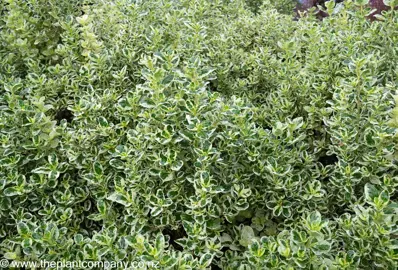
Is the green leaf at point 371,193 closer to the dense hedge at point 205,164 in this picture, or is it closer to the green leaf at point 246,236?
the dense hedge at point 205,164

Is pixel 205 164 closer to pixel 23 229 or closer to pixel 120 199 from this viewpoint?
pixel 120 199

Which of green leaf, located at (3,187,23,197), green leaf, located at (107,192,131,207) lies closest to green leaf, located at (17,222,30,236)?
green leaf, located at (3,187,23,197)

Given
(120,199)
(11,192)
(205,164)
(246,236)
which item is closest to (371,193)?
(246,236)

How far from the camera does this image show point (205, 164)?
160cm

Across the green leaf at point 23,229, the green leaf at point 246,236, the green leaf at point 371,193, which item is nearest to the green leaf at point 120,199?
the green leaf at point 23,229

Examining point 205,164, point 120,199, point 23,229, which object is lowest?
point 23,229

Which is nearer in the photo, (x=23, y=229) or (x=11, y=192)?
(x=23, y=229)

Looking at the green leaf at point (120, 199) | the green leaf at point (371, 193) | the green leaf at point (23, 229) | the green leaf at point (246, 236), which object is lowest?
the green leaf at point (23, 229)

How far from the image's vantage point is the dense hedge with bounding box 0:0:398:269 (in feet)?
4.88

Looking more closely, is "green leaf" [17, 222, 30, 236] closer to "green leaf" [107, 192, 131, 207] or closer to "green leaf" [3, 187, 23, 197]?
"green leaf" [3, 187, 23, 197]

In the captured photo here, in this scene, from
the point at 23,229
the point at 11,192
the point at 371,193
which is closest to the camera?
the point at 371,193

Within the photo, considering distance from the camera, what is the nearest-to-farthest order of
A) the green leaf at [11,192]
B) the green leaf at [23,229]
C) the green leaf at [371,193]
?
the green leaf at [371,193] < the green leaf at [23,229] < the green leaf at [11,192]

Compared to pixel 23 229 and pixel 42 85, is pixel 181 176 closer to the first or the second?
pixel 23 229

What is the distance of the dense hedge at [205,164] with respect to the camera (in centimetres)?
149
